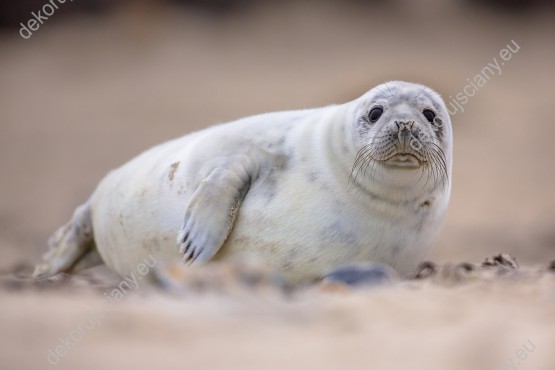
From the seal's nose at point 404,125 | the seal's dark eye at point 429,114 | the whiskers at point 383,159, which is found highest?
the seal's dark eye at point 429,114

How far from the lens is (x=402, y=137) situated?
12.2 feet

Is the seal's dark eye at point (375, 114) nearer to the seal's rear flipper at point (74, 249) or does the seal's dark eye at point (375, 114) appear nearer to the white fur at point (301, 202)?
the white fur at point (301, 202)

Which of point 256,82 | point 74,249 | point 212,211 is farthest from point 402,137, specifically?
point 256,82

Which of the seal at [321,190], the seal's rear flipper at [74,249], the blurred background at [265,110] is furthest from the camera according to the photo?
the seal's rear flipper at [74,249]

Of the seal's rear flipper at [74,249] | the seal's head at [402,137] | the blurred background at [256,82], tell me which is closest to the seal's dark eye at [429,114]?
the seal's head at [402,137]

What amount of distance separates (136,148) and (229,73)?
12.4 ft

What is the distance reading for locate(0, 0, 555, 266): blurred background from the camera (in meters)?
8.61

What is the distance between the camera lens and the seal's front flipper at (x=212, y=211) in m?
4.00

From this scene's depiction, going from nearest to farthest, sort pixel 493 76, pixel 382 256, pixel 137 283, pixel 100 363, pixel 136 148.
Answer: pixel 100 363
pixel 382 256
pixel 137 283
pixel 136 148
pixel 493 76

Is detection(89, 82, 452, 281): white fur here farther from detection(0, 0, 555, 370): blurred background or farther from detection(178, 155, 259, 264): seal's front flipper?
detection(0, 0, 555, 370): blurred background

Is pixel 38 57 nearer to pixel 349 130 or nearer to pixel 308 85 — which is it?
pixel 308 85

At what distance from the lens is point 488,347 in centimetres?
233

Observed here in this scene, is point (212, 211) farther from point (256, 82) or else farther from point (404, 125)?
point (256, 82)

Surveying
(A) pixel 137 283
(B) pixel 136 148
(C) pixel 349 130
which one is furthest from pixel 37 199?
(C) pixel 349 130
